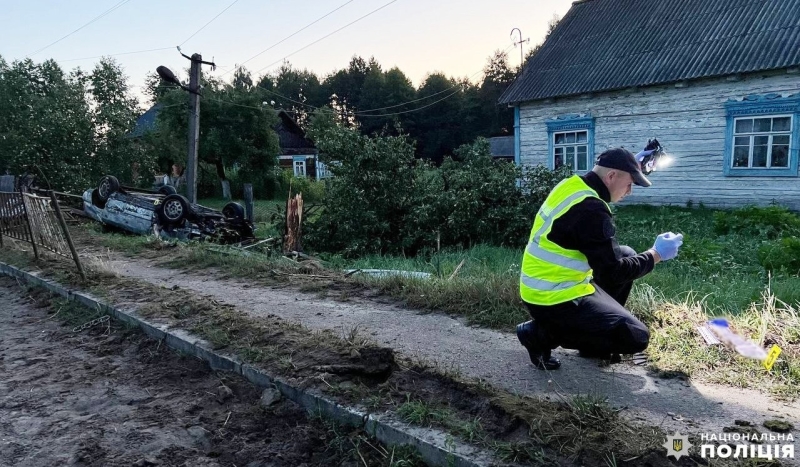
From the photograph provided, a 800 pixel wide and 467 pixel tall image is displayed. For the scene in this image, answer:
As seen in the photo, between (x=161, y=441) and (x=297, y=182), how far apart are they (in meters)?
27.4

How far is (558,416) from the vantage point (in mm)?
2926

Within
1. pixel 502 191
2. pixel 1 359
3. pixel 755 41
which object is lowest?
pixel 1 359

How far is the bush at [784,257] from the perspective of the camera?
22.4ft

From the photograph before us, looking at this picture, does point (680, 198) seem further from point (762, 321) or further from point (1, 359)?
point (1, 359)

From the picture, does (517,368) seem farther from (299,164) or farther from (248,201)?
(299,164)

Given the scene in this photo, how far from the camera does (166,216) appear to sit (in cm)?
1279

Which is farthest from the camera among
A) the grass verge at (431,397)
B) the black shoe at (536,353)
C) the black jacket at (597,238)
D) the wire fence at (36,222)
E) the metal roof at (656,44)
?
the metal roof at (656,44)

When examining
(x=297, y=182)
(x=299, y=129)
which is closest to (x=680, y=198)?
(x=297, y=182)

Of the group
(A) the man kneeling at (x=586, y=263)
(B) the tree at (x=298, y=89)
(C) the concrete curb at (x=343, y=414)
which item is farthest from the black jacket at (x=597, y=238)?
(B) the tree at (x=298, y=89)

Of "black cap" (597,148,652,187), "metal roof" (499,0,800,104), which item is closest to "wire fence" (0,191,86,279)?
"black cap" (597,148,652,187)

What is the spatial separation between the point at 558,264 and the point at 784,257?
4963 mm

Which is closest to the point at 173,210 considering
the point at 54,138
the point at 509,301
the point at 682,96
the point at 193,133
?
the point at 193,133

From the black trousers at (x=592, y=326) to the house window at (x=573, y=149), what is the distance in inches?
591

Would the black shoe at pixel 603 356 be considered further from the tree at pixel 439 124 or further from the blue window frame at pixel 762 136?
the tree at pixel 439 124
